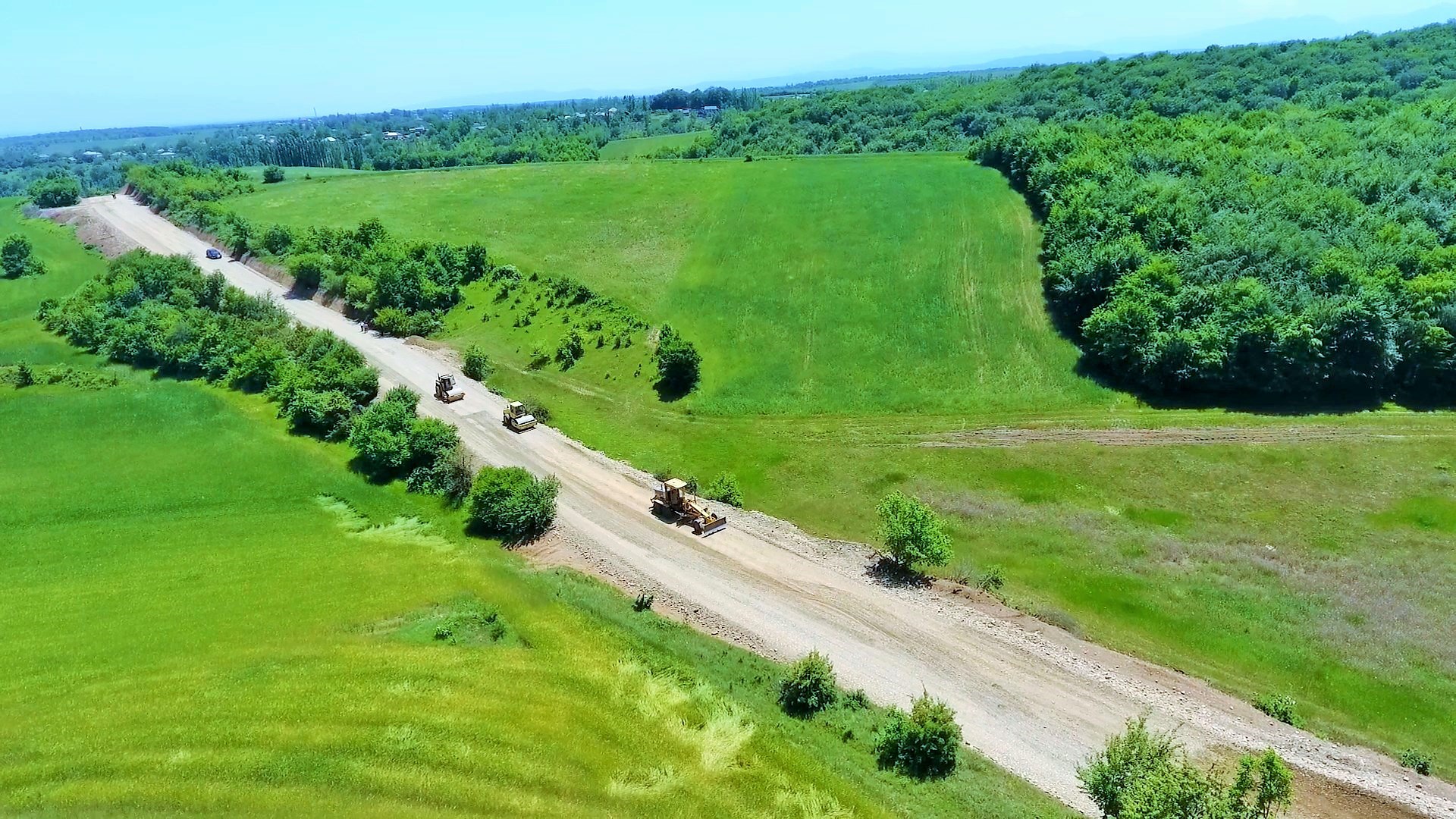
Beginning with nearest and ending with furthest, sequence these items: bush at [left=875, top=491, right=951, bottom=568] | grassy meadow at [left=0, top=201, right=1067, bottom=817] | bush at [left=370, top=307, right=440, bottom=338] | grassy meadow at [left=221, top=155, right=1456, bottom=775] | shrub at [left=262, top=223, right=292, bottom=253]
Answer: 1. grassy meadow at [left=0, top=201, right=1067, bottom=817]
2. grassy meadow at [left=221, top=155, right=1456, bottom=775]
3. bush at [left=875, top=491, right=951, bottom=568]
4. bush at [left=370, top=307, right=440, bottom=338]
5. shrub at [left=262, top=223, right=292, bottom=253]

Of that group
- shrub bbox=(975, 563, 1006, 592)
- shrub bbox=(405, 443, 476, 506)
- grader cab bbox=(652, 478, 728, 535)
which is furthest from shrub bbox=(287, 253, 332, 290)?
shrub bbox=(975, 563, 1006, 592)

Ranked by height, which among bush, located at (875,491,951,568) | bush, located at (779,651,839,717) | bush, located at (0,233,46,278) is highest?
bush, located at (0,233,46,278)

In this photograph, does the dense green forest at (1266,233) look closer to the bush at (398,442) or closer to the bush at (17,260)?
the bush at (398,442)

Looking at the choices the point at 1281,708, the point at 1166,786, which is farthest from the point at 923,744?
the point at 1281,708

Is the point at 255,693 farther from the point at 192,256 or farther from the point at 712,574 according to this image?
the point at 192,256

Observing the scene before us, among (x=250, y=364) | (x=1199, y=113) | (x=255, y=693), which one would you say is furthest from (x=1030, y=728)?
(x=1199, y=113)

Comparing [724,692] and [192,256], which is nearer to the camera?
[724,692]

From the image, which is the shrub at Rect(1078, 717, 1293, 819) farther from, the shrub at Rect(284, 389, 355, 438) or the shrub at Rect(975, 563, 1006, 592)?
the shrub at Rect(284, 389, 355, 438)
